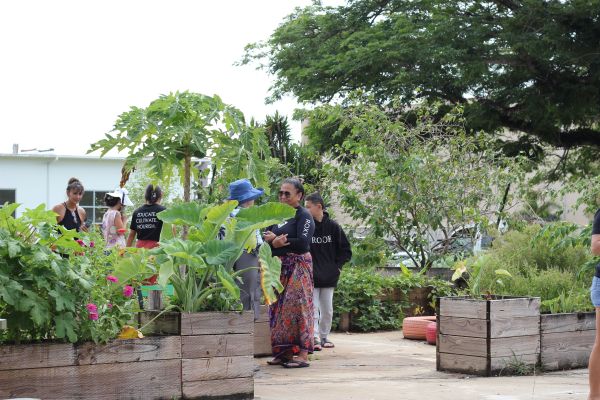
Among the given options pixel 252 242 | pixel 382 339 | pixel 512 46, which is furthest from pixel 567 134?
pixel 252 242

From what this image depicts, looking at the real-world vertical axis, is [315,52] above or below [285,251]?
above

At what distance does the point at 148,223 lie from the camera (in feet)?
33.0

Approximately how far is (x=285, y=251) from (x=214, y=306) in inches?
71.5

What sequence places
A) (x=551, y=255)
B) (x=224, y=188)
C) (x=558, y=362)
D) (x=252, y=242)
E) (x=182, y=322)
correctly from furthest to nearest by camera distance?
(x=224, y=188) < (x=551, y=255) < (x=558, y=362) < (x=252, y=242) < (x=182, y=322)

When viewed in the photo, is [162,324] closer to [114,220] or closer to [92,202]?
[114,220]

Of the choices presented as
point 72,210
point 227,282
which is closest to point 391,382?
point 227,282

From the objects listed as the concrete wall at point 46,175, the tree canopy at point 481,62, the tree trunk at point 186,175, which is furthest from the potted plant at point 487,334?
the concrete wall at point 46,175

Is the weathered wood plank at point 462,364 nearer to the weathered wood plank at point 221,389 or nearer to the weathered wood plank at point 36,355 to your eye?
the weathered wood plank at point 221,389

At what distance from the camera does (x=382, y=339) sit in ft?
36.5

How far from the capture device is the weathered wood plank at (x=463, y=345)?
25.5ft

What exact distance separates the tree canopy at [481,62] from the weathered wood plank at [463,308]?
1510 centimetres

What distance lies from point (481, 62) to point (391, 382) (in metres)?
16.3

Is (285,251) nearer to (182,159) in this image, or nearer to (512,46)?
(182,159)

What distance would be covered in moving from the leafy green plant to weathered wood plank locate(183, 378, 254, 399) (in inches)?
25.6
